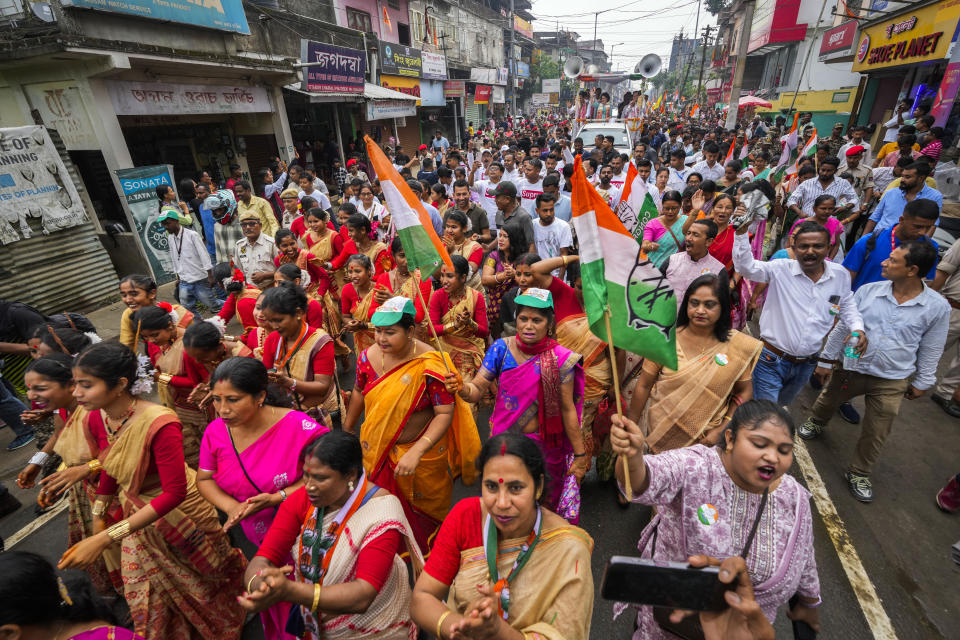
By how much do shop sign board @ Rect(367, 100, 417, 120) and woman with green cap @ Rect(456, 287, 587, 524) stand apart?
1661 cm

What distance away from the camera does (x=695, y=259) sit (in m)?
4.20

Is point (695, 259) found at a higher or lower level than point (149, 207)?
higher

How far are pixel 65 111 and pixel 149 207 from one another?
205 cm

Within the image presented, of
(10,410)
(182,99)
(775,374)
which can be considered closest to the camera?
(775,374)

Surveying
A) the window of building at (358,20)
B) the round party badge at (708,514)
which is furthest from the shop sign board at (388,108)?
the round party badge at (708,514)

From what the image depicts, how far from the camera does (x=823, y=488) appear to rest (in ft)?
11.9

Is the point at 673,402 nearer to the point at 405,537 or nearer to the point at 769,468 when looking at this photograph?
the point at 769,468

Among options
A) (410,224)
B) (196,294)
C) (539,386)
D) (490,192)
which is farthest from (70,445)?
(490,192)

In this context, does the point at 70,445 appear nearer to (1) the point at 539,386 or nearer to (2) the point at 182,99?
(1) the point at 539,386

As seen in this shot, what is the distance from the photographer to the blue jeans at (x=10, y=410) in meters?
4.38

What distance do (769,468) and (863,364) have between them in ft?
8.37

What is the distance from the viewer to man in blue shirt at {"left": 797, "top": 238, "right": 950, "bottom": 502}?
319 cm

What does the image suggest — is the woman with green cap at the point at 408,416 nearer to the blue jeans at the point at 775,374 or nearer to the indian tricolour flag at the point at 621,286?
the indian tricolour flag at the point at 621,286

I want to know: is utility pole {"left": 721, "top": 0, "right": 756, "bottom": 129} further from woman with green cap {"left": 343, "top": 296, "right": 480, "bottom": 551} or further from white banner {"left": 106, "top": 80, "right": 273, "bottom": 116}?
woman with green cap {"left": 343, "top": 296, "right": 480, "bottom": 551}
